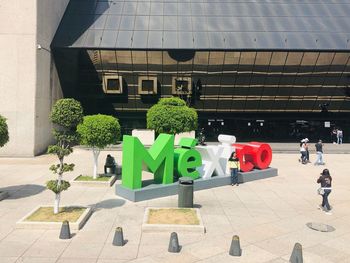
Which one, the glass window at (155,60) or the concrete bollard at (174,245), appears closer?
the concrete bollard at (174,245)

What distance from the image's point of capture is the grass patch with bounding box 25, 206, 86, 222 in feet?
38.8

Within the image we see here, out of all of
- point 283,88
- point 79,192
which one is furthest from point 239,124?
point 79,192

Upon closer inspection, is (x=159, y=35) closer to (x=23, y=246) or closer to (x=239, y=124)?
(x=239, y=124)

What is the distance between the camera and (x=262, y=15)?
1590 inches

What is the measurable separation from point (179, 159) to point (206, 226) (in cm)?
566

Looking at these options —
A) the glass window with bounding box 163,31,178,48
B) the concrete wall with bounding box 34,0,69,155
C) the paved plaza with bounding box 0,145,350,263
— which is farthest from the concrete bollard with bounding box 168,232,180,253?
the glass window with bounding box 163,31,178,48

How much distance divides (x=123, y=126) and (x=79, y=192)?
24874 millimetres

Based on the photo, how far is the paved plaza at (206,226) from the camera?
9570 millimetres

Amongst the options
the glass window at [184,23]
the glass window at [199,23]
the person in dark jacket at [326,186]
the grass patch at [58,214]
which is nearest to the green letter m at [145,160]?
the grass patch at [58,214]

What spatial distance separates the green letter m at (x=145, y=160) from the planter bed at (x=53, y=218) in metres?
2.90

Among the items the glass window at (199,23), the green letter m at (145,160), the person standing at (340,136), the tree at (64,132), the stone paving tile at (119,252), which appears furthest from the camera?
the person standing at (340,136)

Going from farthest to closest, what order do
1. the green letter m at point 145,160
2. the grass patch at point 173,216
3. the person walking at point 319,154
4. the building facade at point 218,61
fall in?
1. the building facade at point 218,61
2. the person walking at point 319,154
3. the green letter m at point 145,160
4. the grass patch at point 173,216

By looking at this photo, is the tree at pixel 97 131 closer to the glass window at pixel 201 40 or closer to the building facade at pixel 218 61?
the building facade at pixel 218 61

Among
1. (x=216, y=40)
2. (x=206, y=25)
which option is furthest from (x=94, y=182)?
(x=206, y=25)
